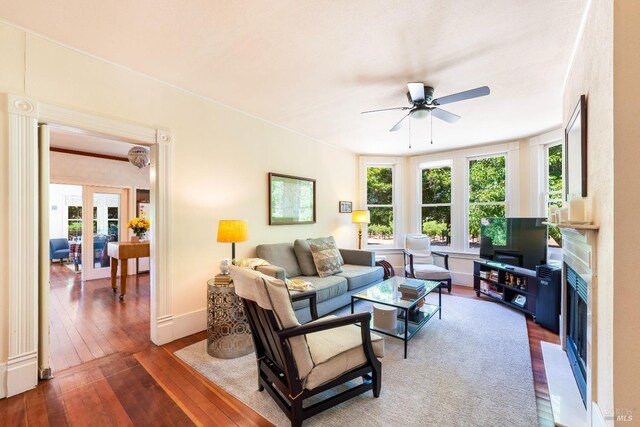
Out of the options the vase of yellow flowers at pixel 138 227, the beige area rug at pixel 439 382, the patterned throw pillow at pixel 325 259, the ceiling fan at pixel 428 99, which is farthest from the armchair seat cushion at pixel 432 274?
the vase of yellow flowers at pixel 138 227

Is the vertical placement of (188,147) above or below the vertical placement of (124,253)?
above

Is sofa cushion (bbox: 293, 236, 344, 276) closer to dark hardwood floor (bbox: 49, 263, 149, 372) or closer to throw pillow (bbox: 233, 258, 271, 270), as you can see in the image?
throw pillow (bbox: 233, 258, 271, 270)

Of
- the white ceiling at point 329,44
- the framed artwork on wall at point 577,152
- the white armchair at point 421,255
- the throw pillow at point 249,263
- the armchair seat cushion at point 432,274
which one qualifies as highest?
the white ceiling at point 329,44

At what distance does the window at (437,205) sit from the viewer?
18.0 feet

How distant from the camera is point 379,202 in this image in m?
5.99

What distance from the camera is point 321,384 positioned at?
1716 millimetres

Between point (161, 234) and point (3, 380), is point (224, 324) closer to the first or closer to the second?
point (161, 234)

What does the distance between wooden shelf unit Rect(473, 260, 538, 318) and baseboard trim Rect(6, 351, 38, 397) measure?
16.3ft

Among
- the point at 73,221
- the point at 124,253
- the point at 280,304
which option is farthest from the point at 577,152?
the point at 73,221

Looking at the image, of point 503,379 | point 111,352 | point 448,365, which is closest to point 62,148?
point 111,352

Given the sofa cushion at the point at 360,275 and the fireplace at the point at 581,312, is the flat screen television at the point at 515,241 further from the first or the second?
the sofa cushion at the point at 360,275

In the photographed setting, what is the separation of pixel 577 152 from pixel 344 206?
369 centimetres

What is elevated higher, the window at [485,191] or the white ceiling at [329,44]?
the white ceiling at [329,44]

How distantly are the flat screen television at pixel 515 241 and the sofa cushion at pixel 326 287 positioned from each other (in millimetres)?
2432
